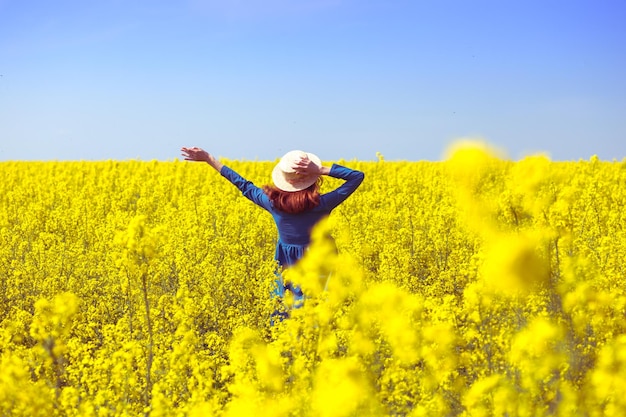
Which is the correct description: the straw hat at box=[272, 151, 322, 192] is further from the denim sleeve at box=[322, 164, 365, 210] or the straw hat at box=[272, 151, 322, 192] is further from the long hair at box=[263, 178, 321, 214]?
the denim sleeve at box=[322, 164, 365, 210]

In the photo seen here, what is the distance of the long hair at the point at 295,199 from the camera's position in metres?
4.30

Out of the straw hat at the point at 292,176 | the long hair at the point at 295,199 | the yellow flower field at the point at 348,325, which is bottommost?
the yellow flower field at the point at 348,325

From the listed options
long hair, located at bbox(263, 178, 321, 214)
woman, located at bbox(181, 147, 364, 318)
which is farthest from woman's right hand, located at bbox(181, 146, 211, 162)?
long hair, located at bbox(263, 178, 321, 214)

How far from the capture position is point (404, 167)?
1677 cm

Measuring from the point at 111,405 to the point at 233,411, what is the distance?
871 millimetres

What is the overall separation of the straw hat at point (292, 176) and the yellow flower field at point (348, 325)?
1.09 feet

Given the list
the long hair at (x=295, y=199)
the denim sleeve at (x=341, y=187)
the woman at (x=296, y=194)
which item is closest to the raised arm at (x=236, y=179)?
the woman at (x=296, y=194)

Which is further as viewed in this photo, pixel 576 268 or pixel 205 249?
pixel 205 249

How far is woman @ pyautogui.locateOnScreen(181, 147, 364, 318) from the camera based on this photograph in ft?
14.0

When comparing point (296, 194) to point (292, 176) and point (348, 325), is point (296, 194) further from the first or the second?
point (348, 325)

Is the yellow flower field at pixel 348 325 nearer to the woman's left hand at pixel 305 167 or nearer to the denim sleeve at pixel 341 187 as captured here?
the denim sleeve at pixel 341 187

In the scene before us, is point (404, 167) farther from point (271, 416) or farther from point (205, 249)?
point (271, 416)

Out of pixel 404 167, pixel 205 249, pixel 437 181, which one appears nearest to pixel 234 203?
pixel 205 249

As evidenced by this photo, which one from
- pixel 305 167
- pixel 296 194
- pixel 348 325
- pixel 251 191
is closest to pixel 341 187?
pixel 296 194
